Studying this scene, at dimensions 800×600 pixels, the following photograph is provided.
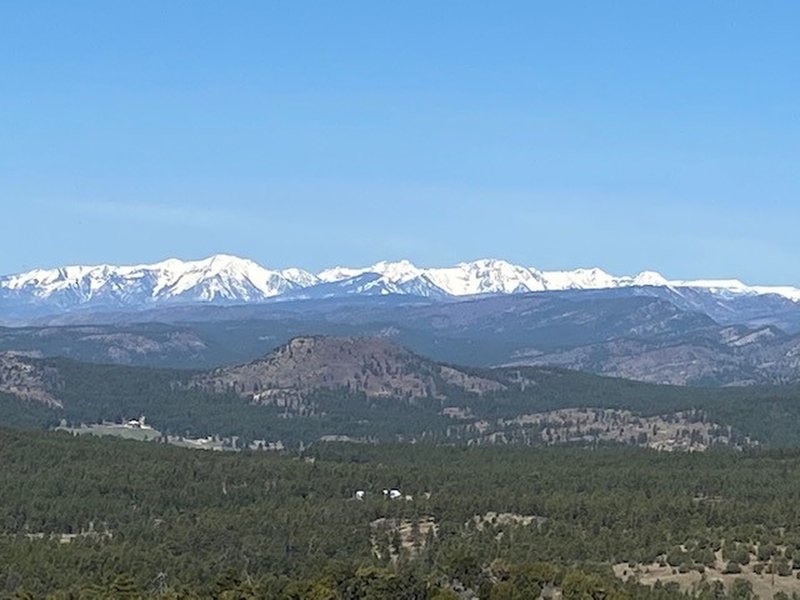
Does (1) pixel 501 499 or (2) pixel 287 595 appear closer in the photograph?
(2) pixel 287 595

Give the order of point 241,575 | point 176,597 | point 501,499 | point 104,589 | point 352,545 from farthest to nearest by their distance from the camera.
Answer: point 501,499 < point 352,545 < point 241,575 < point 104,589 < point 176,597

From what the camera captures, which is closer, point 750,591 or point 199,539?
point 750,591

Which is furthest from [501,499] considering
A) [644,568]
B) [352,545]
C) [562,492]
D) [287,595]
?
[287,595]

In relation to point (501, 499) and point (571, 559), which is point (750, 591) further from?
point (501, 499)

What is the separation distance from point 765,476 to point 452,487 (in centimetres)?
4783

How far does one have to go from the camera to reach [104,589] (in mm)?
115062

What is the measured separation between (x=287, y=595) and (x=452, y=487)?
271 ft

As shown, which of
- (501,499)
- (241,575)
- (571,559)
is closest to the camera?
(241,575)

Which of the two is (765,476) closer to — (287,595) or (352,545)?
(352,545)

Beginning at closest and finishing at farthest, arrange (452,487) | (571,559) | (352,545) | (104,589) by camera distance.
Answer: (104,589)
(571,559)
(352,545)
(452,487)

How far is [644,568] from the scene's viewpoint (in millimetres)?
131000

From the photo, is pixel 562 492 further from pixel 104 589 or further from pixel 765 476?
pixel 104 589

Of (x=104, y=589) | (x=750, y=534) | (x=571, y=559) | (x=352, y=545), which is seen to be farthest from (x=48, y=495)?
(x=750, y=534)

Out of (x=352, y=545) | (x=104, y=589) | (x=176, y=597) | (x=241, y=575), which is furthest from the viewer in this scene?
(x=352, y=545)
